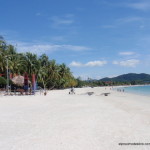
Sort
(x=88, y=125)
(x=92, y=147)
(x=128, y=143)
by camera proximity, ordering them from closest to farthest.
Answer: (x=92, y=147) < (x=128, y=143) < (x=88, y=125)

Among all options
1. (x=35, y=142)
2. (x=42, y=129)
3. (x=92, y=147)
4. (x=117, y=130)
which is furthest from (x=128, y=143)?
(x=42, y=129)

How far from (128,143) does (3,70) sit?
138 ft

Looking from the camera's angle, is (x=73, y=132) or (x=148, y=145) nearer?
(x=148, y=145)

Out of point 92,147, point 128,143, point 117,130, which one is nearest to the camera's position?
point 92,147

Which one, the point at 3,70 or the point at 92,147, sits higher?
the point at 3,70

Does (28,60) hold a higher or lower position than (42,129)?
higher

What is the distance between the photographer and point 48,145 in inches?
257

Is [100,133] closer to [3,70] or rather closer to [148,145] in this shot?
[148,145]

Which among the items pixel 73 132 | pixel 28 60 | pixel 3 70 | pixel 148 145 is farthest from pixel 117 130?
pixel 28 60

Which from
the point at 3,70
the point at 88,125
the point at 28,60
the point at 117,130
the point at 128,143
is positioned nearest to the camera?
the point at 128,143

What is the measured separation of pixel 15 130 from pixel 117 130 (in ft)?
11.7

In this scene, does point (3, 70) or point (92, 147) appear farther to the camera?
point (3, 70)

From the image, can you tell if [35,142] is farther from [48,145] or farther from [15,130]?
[15,130]

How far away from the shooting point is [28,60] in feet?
184
